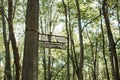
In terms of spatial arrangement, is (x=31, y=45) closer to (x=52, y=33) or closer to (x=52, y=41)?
(x=52, y=41)

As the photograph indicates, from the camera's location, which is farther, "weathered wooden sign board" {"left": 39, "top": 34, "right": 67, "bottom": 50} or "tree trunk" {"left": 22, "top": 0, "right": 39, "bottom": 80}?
"weathered wooden sign board" {"left": 39, "top": 34, "right": 67, "bottom": 50}

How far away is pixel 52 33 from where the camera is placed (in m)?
22.5

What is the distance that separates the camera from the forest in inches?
80.5

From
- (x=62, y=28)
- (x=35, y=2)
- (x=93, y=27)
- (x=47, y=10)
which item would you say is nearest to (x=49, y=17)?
(x=47, y=10)

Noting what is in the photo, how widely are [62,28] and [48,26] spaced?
93.6 inches

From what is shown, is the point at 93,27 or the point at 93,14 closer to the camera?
the point at 93,14

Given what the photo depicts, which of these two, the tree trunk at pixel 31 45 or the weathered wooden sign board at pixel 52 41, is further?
the weathered wooden sign board at pixel 52 41

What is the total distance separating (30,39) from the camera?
201cm

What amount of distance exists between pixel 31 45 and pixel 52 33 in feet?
67.3

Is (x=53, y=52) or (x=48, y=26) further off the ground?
(x=48, y=26)

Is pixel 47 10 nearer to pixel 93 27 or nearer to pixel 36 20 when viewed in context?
pixel 93 27

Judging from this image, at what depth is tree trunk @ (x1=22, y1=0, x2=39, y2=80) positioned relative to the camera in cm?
188

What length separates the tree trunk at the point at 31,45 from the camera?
1.88 meters

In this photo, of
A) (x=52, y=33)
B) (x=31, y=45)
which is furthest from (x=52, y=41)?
(x=52, y=33)
